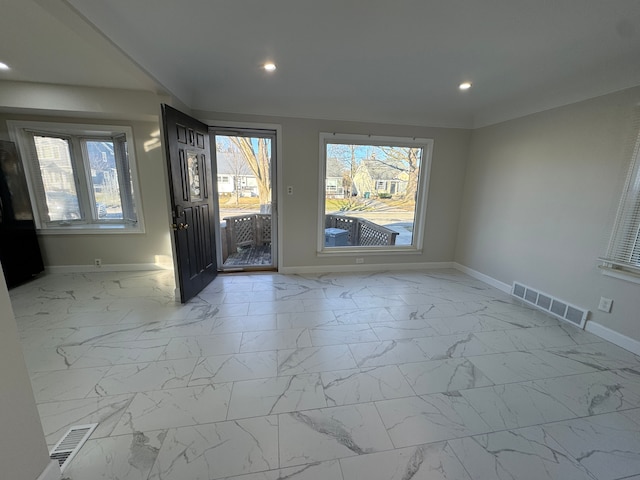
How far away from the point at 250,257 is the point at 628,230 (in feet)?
15.1

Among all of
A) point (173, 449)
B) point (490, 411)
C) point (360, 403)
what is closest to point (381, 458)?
point (360, 403)

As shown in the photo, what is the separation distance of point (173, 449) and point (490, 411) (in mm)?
1861

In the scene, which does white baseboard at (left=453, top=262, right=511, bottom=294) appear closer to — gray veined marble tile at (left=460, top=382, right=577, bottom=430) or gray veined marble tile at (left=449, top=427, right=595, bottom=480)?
gray veined marble tile at (left=460, top=382, right=577, bottom=430)

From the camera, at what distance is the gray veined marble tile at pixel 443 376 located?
1771mm

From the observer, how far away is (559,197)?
2.71 m

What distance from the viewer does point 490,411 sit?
5.21 feet

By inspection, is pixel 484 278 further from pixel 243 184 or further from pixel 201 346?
pixel 243 184

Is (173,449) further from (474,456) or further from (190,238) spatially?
(190,238)

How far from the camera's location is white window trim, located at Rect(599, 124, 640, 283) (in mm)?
2145

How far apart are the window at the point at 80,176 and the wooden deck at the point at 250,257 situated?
56.2 inches

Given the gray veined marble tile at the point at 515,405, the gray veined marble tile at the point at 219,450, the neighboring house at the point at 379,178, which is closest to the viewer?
the gray veined marble tile at the point at 219,450

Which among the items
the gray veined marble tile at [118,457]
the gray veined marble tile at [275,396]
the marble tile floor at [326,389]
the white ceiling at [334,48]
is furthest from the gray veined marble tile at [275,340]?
the white ceiling at [334,48]

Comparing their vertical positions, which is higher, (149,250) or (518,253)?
(518,253)

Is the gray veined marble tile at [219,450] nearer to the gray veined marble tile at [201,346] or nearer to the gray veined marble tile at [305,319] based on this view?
the gray veined marble tile at [201,346]
